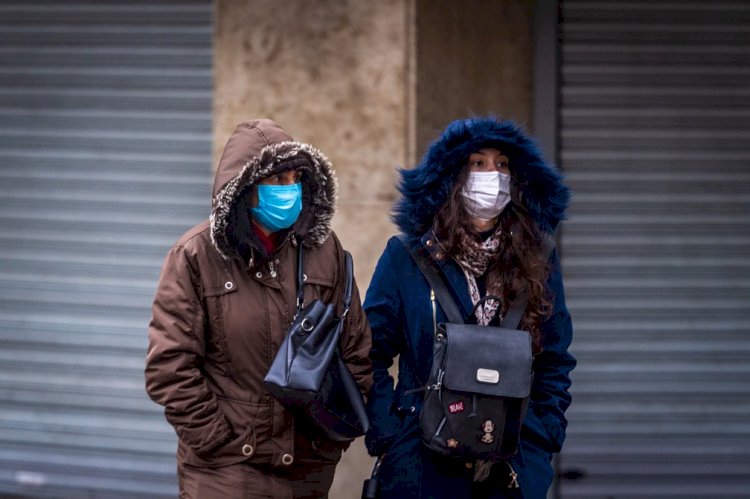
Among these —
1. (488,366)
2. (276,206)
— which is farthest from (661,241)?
(276,206)

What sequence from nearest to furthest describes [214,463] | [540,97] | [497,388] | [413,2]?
[497,388] → [214,463] → [413,2] → [540,97]

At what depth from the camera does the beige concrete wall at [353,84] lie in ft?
18.6

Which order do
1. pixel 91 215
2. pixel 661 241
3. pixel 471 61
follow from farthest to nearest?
pixel 91 215, pixel 661 241, pixel 471 61

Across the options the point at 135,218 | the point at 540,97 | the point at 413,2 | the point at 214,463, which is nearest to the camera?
the point at 214,463

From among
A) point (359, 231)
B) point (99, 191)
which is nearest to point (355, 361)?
point (359, 231)

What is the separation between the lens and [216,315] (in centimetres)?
369

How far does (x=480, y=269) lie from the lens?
3.77 metres

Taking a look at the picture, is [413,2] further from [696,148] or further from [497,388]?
[497,388]

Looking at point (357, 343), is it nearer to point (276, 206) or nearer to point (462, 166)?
point (276, 206)

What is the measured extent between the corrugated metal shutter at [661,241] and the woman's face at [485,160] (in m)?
2.72

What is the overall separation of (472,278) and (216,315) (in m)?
0.84

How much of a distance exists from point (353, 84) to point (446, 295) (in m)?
2.27

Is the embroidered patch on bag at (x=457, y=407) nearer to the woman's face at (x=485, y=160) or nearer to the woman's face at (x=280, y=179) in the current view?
the woman's face at (x=485, y=160)

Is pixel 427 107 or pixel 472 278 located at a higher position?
pixel 427 107
